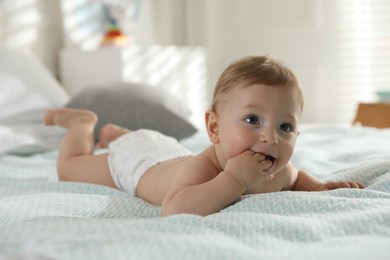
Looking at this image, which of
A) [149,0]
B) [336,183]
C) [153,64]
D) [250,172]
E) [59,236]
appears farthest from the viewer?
[149,0]

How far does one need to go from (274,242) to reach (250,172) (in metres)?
0.23

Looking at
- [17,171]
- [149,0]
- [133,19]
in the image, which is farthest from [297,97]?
[149,0]

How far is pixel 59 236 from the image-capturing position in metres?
0.66

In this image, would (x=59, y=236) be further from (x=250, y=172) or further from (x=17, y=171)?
(x=17, y=171)

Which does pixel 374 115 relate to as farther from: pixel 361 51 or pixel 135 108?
pixel 135 108

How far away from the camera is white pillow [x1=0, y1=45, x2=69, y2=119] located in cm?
212

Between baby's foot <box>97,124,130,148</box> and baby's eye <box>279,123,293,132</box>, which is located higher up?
baby's eye <box>279,123,293,132</box>

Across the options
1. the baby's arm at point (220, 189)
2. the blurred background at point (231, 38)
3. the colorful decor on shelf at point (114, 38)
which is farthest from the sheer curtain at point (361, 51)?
the baby's arm at point (220, 189)

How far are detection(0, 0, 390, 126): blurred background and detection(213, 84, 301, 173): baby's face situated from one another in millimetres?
1872

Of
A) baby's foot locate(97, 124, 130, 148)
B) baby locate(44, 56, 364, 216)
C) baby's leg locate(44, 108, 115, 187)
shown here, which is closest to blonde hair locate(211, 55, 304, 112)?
baby locate(44, 56, 364, 216)

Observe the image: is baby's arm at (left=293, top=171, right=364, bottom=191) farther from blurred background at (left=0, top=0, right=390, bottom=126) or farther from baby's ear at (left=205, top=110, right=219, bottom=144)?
blurred background at (left=0, top=0, right=390, bottom=126)

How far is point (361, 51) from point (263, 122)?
2.63m

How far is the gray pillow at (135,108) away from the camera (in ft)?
6.70

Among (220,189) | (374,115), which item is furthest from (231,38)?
Answer: (220,189)
